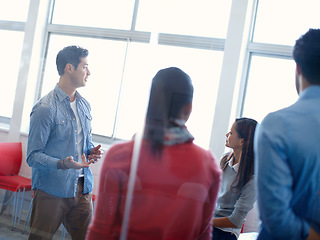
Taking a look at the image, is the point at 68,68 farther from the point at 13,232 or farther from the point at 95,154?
the point at 13,232

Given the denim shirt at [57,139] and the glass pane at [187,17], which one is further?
the glass pane at [187,17]

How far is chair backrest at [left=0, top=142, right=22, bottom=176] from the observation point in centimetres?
177

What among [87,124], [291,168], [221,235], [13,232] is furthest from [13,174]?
[291,168]

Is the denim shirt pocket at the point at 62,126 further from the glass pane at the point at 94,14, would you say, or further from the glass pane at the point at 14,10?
the glass pane at the point at 14,10

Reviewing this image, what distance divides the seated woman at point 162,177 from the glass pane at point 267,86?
1.66 feet

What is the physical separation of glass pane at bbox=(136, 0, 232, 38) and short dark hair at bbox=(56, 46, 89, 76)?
288mm

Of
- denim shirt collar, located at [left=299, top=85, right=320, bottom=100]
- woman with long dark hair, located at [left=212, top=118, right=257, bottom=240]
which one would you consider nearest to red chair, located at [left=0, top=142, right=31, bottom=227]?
woman with long dark hair, located at [left=212, top=118, right=257, bottom=240]

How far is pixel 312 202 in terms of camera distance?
0.95m

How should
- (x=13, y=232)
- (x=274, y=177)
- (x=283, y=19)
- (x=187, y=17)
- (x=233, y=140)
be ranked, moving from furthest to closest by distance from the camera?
1. (x=13, y=232)
2. (x=187, y=17)
3. (x=283, y=19)
4. (x=233, y=140)
5. (x=274, y=177)

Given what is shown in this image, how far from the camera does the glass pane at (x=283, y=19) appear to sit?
1528mm

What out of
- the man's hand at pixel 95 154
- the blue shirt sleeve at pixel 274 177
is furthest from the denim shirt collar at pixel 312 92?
the man's hand at pixel 95 154

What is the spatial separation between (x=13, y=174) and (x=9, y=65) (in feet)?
1.83

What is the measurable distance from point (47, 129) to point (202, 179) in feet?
2.63

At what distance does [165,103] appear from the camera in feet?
3.28
